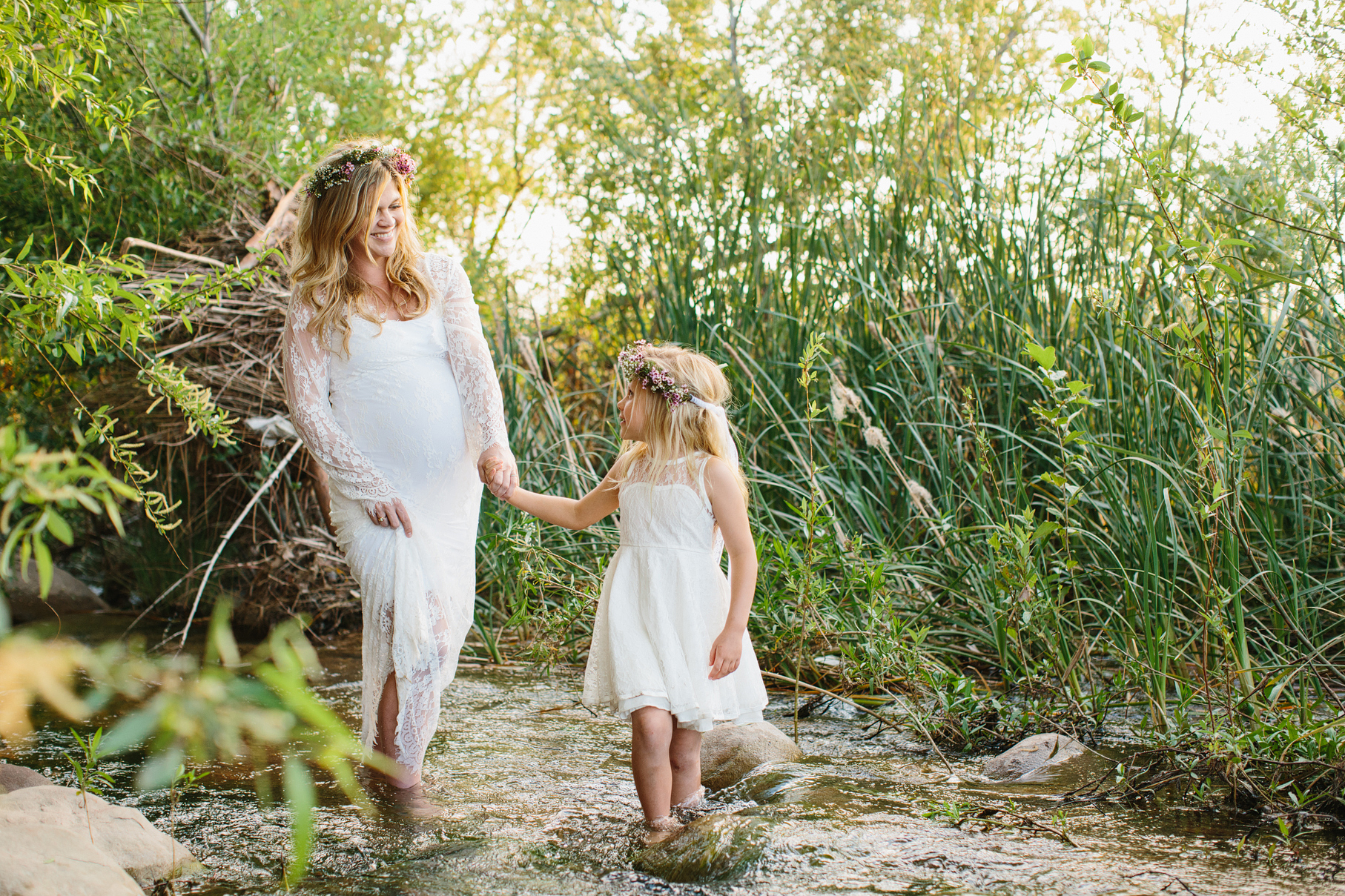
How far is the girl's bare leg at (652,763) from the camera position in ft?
8.12

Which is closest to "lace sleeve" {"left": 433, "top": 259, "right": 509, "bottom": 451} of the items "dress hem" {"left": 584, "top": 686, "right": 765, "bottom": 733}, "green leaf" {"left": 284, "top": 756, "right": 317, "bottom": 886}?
"dress hem" {"left": 584, "top": 686, "right": 765, "bottom": 733}

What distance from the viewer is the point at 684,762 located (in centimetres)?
267

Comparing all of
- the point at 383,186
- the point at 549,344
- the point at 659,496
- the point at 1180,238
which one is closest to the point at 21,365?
the point at 549,344

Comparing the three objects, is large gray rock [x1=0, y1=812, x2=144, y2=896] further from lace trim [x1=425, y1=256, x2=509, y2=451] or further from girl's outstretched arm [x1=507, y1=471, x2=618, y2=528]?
lace trim [x1=425, y1=256, x2=509, y2=451]

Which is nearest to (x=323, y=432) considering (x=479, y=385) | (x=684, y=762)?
(x=479, y=385)

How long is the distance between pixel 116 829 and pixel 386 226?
166cm

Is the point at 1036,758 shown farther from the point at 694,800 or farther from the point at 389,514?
the point at 389,514

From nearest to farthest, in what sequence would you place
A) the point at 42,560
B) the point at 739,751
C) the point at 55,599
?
1. the point at 42,560
2. the point at 739,751
3. the point at 55,599

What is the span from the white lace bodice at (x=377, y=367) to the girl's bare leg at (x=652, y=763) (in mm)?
947

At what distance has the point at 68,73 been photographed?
253 centimetres

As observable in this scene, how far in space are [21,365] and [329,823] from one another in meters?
3.73

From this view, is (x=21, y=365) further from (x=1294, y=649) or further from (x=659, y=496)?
(x=1294, y=649)

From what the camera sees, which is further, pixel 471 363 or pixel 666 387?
pixel 471 363

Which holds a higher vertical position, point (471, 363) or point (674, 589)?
point (471, 363)
